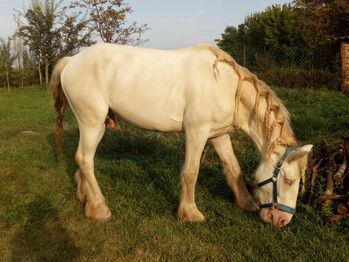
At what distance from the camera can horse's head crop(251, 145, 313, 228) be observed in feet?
11.1

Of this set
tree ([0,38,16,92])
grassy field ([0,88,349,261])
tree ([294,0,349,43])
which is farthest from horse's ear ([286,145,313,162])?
tree ([0,38,16,92])

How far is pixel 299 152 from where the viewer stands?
3.23m

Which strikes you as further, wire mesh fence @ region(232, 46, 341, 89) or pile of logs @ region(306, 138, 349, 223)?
wire mesh fence @ region(232, 46, 341, 89)

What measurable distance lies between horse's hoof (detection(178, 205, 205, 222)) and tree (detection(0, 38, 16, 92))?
1842 centimetres

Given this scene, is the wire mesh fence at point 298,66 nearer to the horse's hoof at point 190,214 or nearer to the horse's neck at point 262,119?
the horse's neck at point 262,119

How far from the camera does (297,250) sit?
10.6 ft

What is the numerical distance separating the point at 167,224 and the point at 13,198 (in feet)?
6.09

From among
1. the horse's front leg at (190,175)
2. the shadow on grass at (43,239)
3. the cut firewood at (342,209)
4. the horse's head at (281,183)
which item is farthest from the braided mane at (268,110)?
the shadow on grass at (43,239)

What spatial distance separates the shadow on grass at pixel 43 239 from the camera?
331 centimetres

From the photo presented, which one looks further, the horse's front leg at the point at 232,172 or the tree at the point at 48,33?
the tree at the point at 48,33

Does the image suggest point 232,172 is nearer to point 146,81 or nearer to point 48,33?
point 146,81

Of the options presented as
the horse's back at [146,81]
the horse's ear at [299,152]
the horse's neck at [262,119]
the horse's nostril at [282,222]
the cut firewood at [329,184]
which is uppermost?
the horse's back at [146,81]

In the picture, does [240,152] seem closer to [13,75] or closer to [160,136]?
[160,136]

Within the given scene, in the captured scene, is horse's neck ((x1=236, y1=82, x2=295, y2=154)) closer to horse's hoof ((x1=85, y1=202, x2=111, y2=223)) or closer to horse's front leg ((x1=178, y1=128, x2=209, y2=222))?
horse's front leg ((x1=178, y1=128, x2=209, y2=222))
